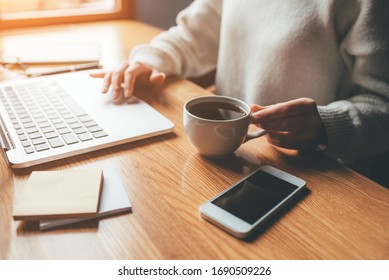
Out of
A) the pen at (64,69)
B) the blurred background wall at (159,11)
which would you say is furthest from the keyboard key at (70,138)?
the blurred background wall at (159,11)

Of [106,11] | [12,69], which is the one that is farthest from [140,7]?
[12,69]

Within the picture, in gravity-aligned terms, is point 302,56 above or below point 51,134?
above

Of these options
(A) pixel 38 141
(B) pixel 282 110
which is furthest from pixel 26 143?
(B) pixel 282 110

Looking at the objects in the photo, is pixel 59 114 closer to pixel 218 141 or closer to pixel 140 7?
pixel 218 141

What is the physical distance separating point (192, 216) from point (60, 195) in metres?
0.17

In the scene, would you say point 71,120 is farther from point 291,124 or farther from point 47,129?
point 291,124

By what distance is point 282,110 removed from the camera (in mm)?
564

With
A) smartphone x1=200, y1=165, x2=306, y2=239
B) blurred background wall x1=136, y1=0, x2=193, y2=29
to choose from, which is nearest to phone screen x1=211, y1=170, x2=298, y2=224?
smartphone x1=200, y1=165, x2=306, y2=239

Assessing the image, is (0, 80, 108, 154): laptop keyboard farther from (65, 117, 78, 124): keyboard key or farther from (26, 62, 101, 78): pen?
(26, 62, 101, 78): pen

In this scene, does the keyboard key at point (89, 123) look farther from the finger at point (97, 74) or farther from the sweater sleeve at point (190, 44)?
the sweater sleeve at point (190, 44)

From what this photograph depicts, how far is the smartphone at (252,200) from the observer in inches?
16.1

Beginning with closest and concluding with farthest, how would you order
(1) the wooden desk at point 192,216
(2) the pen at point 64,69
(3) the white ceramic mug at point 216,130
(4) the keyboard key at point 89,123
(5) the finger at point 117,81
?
(1) the wooden desk at point 192,216
(3) the white ceramic mug at point 216,130
(4) the keyboard key at point 89,123
(5) the finger at point 117,81
(2) the pen at point 64,69

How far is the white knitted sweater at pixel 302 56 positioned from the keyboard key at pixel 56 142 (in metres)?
0.38
